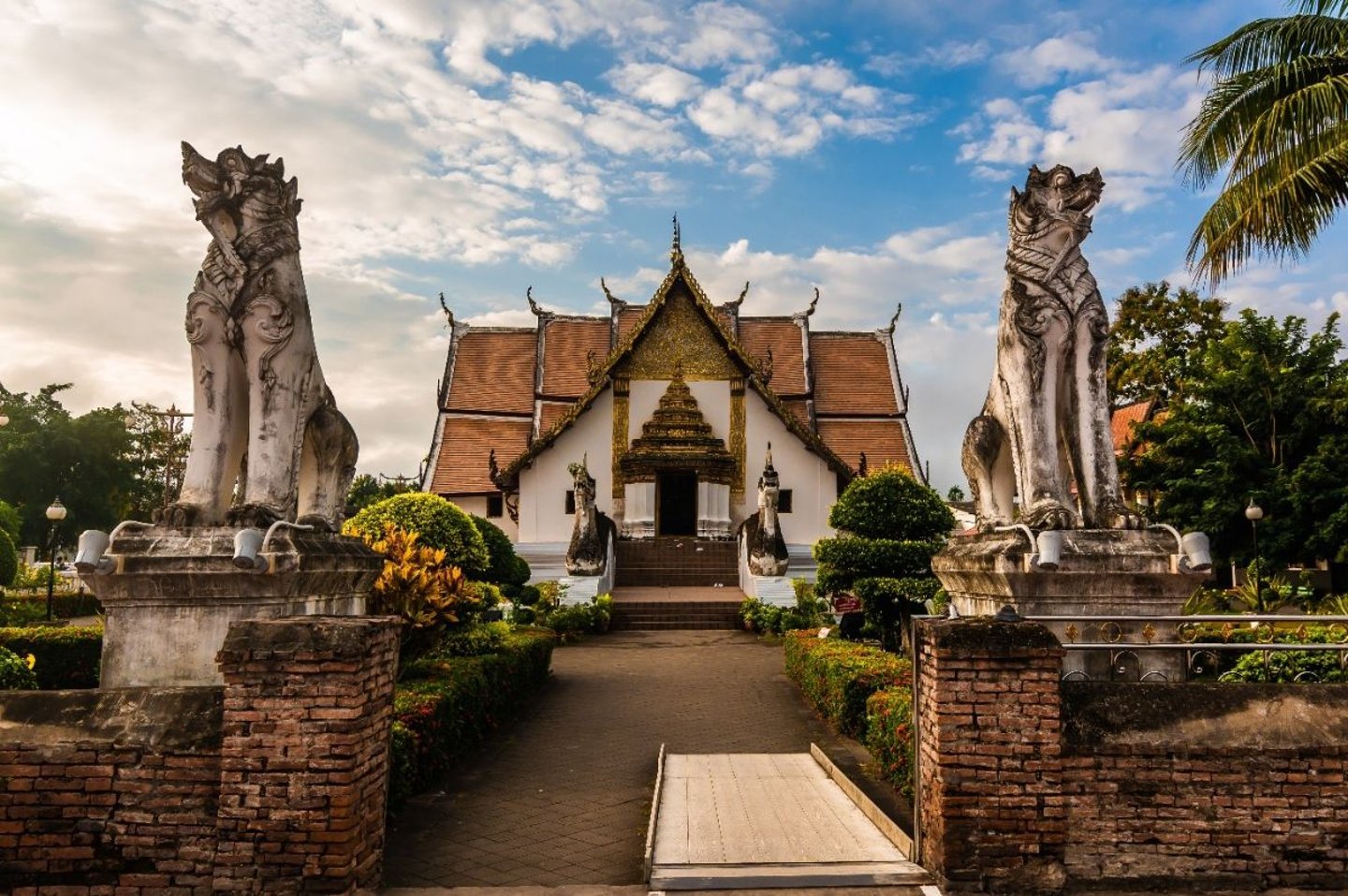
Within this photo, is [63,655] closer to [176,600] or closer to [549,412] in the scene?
[176,600]

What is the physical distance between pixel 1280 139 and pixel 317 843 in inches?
480

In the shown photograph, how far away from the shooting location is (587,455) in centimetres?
2377

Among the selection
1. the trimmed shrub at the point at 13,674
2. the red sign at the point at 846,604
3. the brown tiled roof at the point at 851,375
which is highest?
the brown tiled roof at the point at 851,375

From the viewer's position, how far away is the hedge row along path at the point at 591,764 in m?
4.82

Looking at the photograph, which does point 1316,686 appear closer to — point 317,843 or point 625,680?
point 317,843

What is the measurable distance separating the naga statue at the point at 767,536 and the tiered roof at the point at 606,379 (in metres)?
3.55

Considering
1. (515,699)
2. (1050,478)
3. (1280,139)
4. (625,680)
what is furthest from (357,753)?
(1280,139)

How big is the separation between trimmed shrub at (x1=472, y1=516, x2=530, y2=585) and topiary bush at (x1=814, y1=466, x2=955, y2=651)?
5717 mm

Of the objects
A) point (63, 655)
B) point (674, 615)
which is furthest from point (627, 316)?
point (63, 655)

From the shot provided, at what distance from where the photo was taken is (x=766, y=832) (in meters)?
5.06

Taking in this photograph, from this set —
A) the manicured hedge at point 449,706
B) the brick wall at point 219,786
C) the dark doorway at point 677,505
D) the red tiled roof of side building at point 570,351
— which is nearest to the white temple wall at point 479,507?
the red tiled roof of side building at point 570,351

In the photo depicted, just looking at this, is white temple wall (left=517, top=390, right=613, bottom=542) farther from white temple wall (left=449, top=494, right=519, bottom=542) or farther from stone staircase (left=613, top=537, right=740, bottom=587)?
stone staircase (left=613, top=537, right=740, bottom=587)

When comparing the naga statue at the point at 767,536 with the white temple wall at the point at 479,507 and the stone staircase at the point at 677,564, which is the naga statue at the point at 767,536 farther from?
the white temple wall at the point at 479,507

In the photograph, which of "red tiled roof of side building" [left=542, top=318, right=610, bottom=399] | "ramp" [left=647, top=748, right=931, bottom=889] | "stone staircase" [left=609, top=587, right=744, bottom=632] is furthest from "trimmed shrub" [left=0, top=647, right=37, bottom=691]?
"red tiled roof of side building" [left=542, top=318, right=610, bottom=399]
